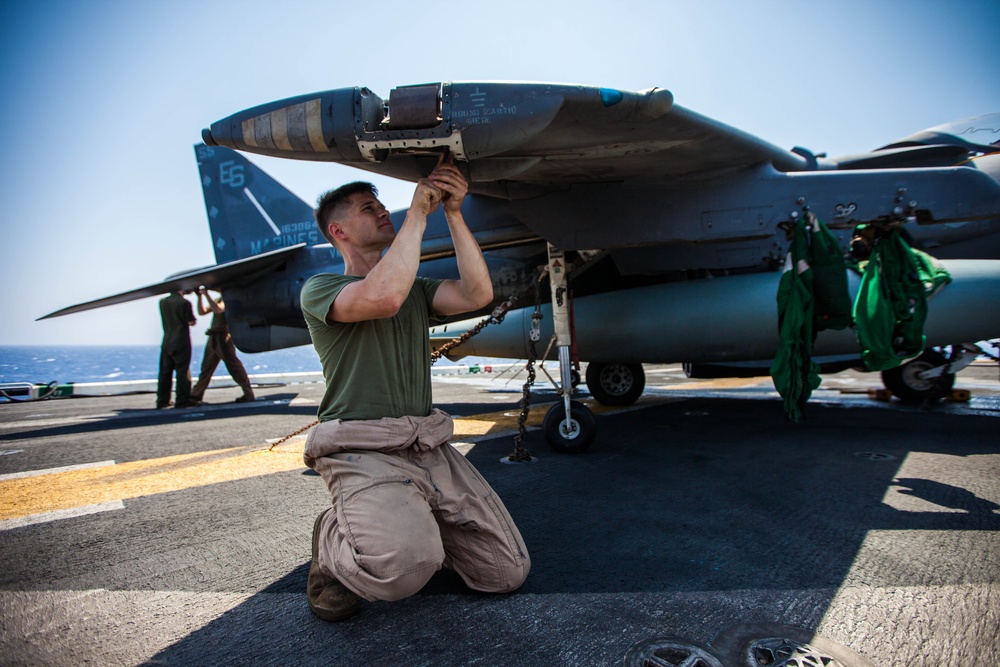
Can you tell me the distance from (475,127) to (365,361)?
119 centimetres

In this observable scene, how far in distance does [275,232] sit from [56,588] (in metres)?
7.53

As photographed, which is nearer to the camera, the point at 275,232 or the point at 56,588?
the point at 56,588

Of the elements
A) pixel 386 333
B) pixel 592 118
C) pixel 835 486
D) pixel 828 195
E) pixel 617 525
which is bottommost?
pixel 835 486

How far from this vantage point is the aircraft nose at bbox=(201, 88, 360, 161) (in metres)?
2.34

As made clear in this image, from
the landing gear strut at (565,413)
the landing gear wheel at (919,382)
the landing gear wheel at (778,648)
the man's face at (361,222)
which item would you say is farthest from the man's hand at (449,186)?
the landing gear wheel at (919,382)

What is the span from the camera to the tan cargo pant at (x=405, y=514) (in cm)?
141

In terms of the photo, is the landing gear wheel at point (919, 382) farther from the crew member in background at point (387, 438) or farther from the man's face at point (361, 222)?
the man's face at point (361, 222)

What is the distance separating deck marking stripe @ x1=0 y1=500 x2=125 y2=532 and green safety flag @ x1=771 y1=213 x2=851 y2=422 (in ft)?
13.3

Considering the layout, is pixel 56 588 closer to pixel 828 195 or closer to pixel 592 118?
pixel 592 118

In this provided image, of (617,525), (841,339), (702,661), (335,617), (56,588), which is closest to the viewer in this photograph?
(702,661)

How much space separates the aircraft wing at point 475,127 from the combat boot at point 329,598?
1695 millimetres

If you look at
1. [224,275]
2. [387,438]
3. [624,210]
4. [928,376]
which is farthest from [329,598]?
[928,376]

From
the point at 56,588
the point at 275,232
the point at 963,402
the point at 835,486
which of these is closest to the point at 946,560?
the point at 835,486

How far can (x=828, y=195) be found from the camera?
3736 millimetres
